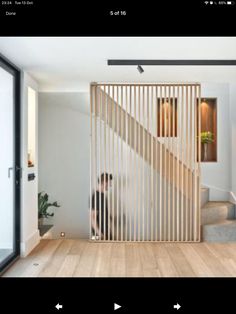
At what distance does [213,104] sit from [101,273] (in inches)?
143

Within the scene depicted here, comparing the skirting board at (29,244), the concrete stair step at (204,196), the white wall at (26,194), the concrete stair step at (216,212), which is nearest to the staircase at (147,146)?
the concrete stair step at (216,212)

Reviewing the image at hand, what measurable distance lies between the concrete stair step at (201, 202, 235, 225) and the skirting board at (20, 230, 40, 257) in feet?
7.39

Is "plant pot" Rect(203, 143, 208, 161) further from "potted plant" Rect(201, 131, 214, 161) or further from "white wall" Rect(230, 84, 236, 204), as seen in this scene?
"white wall" Rect(230, 84, 236, 204)

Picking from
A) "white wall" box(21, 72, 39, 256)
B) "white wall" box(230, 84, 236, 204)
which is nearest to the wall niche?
"white wall" box(230, 84, 236, 204)

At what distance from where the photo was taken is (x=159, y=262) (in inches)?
157

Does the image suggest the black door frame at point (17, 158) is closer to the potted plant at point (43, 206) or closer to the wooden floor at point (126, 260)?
the wooden floor at point (126, 260)

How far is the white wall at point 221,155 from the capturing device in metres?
6.01

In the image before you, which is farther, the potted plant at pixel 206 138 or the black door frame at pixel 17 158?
the potted plant at pixel 206 138

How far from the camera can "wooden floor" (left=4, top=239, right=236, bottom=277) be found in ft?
11.7

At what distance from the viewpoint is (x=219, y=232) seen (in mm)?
4930

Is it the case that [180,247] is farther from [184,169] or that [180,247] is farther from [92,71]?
[92,71]

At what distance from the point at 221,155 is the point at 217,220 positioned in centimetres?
119
